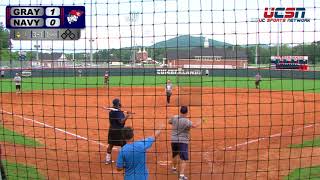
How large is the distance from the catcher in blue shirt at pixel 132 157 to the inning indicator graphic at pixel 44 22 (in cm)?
166

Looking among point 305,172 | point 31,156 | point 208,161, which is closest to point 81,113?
point 31,156

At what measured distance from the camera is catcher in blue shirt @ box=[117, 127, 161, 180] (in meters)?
5.54

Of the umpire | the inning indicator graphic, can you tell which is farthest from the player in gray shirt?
the inning indicator graphic

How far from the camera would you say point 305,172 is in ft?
30.7

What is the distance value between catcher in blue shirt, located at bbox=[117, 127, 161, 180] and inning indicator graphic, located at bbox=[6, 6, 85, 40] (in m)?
1.66

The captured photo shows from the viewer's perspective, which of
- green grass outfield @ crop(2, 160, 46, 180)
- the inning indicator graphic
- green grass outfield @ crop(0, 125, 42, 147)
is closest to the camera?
the inning indicator graphic

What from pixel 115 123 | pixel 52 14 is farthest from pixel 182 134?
pixel 52 14

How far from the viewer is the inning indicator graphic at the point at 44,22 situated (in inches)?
236

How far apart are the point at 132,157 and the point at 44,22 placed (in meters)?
2.20

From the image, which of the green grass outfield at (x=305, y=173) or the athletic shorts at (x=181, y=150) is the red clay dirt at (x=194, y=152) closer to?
the green grass outfield at (x=305, y=173)

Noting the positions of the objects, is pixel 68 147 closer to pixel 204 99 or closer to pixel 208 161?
pixel 208 161

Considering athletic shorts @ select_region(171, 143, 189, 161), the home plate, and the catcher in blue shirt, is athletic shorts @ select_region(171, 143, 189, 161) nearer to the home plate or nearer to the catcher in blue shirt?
the home plate

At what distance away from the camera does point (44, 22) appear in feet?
19.9

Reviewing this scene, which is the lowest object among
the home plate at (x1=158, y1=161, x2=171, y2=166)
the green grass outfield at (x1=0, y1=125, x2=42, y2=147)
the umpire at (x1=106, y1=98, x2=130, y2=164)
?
the home plate at (x1=158, y1=161, x2=171, y2=166)
